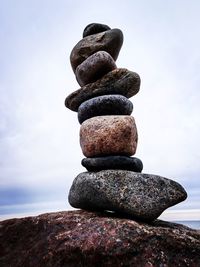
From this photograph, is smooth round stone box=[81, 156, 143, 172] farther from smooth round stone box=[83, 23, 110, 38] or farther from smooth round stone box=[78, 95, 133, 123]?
smooth round stone box=[83, 23, 110, 38]

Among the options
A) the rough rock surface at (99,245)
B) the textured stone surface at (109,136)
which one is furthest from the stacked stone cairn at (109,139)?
the rough rock surface at (99,245)

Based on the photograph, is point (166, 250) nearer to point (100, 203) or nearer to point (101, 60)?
point (100, 203)

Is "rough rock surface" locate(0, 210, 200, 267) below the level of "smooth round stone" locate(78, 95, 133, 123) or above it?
below

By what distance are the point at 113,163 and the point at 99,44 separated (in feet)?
15.5

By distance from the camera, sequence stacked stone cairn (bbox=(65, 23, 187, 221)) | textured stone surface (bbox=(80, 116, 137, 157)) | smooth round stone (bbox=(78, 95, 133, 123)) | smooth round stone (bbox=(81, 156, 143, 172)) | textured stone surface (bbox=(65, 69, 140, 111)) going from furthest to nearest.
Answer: textured stone surface (bbox=(65, 69, 140, 111)) → smooth round stone (bbox=(78, 95, 133, 123)) → textured stone surface (bbox=(80, 116, 137, 157)) → smooth round stone (bbox=(81, 156, 143, 172)) → stacked stone cairn (bbox=(65, 23, 187, 221))

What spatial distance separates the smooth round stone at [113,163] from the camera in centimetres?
910

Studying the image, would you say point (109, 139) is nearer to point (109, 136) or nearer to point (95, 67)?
point (109, 136)

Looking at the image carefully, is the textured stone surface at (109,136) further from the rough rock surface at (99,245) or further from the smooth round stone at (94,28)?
the smooth round stone at (94,28)

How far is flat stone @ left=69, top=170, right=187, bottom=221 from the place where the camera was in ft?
26.4

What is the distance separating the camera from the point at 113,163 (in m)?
9.10

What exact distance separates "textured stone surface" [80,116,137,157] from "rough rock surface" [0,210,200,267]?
218 cm

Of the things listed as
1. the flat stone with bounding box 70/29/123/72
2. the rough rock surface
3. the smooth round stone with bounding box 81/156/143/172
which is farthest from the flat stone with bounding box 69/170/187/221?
the flat stone with bounding box 70/29/123/72

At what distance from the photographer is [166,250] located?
21.8 feet

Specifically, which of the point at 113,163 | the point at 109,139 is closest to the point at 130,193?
the point at 113,163
